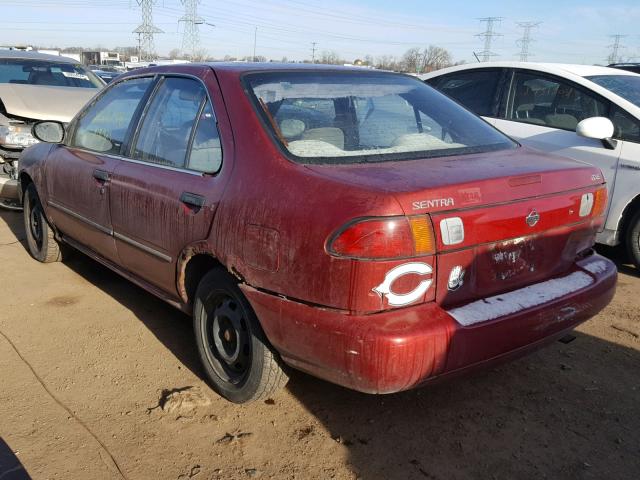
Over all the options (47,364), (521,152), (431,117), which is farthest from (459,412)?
(47,364)

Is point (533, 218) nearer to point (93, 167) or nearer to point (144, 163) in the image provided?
point (144, 163)

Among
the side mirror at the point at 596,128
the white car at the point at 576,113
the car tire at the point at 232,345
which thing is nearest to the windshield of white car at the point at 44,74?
the white car at the point at 576,113

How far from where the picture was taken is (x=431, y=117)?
333cm

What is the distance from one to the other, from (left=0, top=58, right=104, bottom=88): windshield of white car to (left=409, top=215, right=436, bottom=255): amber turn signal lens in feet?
25.5

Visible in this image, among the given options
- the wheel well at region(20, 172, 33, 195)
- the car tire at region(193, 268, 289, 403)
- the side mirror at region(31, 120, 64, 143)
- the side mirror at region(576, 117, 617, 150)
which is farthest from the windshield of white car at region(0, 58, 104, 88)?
the side mirror at region(576, 117, 617, 150)

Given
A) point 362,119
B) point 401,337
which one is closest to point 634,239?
point 362,119

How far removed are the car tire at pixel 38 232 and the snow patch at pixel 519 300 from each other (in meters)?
3.73

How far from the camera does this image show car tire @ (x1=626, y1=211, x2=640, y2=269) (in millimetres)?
4758

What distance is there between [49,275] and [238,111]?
2.86 metres

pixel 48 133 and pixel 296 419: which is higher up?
pixel 48 133

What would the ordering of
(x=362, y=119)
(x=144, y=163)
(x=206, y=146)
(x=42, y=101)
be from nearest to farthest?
(x=206, y=146) < (x=362, y=119) < (x=144, y=163) < (x=42, y=101)

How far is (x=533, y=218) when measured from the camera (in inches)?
101

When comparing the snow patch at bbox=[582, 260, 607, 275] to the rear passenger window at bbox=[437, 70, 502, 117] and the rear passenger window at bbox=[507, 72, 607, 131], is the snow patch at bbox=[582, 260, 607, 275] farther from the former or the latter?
the rear passenger window at bbox=[437, 70, 502, 117]

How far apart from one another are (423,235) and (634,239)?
3283mm
